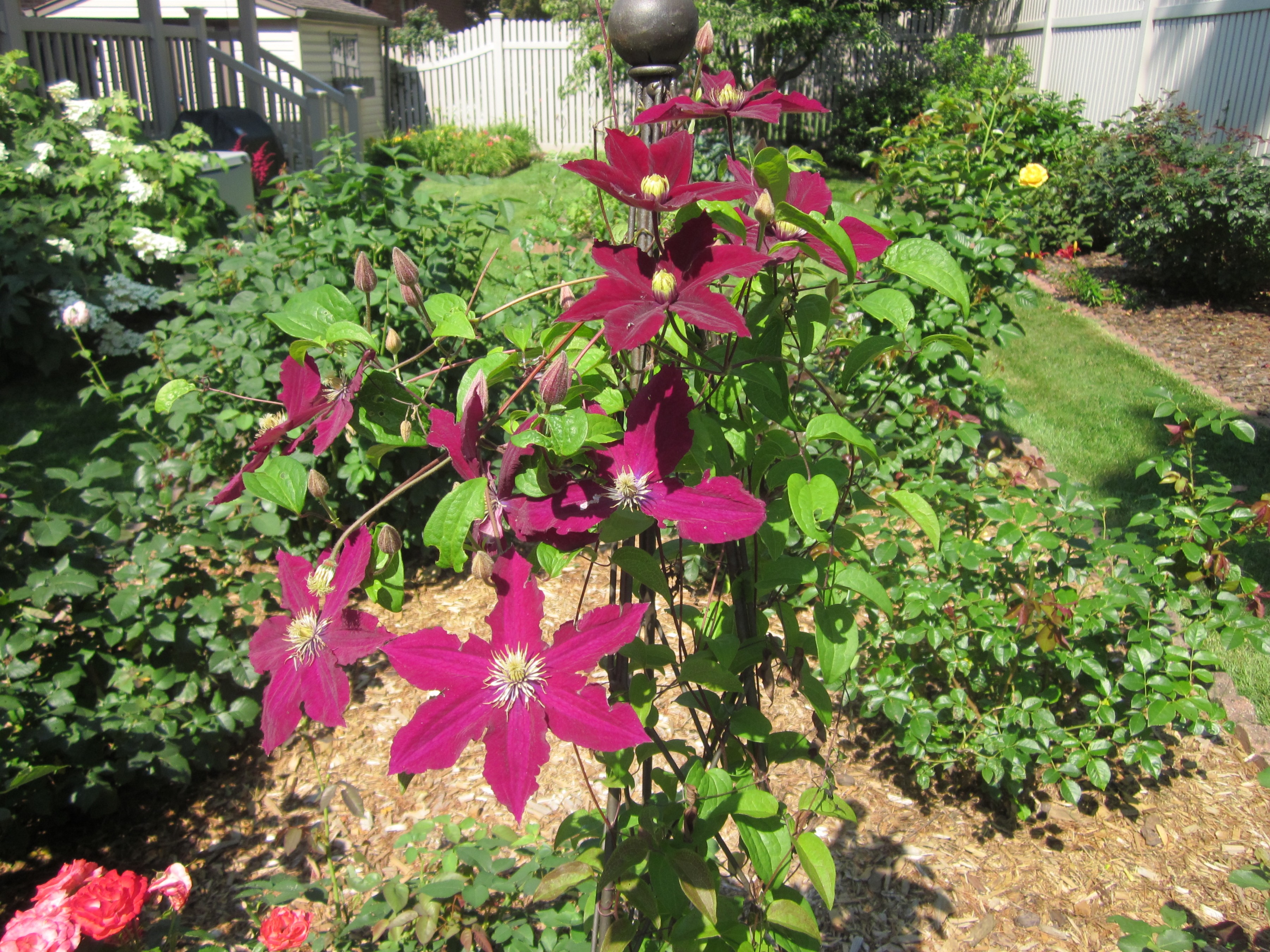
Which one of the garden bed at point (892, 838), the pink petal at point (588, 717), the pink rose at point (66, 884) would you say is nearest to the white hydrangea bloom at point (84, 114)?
the garden bed at point (892, 838)

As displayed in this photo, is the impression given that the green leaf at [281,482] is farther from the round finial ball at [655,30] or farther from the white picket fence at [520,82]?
the white picket fence at [520,82]

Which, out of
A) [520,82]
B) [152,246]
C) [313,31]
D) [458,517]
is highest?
[313,31]

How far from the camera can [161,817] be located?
2059 mm

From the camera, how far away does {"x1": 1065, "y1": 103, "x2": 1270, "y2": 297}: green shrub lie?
17.8 ft

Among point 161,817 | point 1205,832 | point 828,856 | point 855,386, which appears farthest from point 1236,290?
point 161,817

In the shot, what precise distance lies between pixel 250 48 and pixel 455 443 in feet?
35.9

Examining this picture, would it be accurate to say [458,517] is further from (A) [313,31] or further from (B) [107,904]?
(A) [313,31]

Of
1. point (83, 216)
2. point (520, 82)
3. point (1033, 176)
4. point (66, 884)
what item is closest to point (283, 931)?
point (66, 884)

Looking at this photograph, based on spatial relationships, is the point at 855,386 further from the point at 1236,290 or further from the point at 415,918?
the point at 1236,290

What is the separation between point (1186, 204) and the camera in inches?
220

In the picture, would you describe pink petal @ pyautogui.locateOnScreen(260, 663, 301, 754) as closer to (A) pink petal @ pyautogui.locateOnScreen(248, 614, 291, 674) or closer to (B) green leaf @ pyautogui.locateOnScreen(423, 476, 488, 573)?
(A) pink petal @ pyautogui.locateOnScreen(248, 614, 291, 674)

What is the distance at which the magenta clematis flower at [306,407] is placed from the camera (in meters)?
0.78

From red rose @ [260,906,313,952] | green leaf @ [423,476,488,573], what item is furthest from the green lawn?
green leaf @ [423,476,488,573]

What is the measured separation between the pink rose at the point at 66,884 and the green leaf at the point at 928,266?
1.23m
